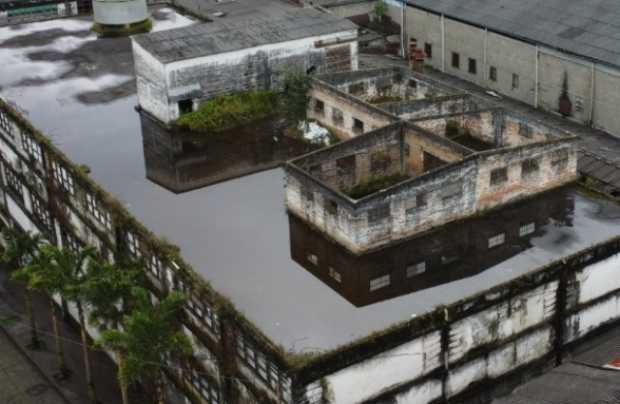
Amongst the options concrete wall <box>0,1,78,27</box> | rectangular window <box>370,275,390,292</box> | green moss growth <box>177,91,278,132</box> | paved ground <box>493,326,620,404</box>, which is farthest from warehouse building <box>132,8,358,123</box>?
paved ground <box>493,326,620,404</box>

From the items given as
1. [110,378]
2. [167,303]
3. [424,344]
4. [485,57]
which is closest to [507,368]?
[424,344]

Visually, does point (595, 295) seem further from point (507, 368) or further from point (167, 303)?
point (167, 303)

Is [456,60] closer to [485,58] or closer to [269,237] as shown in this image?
[485,58]

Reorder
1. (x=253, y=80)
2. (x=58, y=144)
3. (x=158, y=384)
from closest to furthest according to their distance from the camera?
(x=158, y=384), (x=58, y=144), (x=253, y=80)

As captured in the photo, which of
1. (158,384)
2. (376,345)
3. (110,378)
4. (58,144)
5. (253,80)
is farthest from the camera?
(253,80)

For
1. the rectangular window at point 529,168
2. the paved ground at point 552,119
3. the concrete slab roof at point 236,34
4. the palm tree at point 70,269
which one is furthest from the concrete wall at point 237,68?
the rectangular window at point 529,168

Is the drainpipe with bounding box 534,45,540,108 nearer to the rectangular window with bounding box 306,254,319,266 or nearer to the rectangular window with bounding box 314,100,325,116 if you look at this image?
the rectangular window with bounding box 314,100,325,116

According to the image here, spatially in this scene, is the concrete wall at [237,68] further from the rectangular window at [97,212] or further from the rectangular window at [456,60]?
the rectangular window at [456,60]
